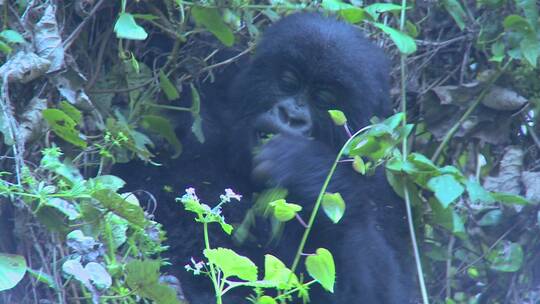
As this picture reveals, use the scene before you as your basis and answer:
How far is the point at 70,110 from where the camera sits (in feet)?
10.1

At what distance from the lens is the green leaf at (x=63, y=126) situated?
3.01 meters

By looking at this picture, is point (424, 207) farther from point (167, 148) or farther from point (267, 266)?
point (267, 266)

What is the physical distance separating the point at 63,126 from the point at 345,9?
1.17m

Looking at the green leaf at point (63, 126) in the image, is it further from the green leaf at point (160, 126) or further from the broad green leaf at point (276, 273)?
the broad green leaf at point (276, 273)

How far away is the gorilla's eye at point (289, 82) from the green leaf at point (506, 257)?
105 centimetres

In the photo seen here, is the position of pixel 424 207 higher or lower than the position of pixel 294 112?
lower

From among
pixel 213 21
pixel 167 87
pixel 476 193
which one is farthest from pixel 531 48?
pixel 167 87

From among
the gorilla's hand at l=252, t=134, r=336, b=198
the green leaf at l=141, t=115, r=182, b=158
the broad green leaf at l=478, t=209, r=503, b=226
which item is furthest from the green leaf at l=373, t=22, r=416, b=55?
the green leaf at l=141, t=115, r=182, b=158

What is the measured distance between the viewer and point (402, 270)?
3898 mm

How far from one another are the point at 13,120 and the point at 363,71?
4.44 feet

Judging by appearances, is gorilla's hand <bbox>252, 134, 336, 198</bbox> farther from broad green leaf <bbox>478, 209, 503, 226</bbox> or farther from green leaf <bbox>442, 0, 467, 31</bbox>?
green leaf <bbox>442, 0, 467, 31</bbox>

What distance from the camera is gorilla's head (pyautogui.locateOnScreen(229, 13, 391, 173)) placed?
357 cm

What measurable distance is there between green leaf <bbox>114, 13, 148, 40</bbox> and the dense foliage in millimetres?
10

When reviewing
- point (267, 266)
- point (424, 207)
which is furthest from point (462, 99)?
point (267, 266)
